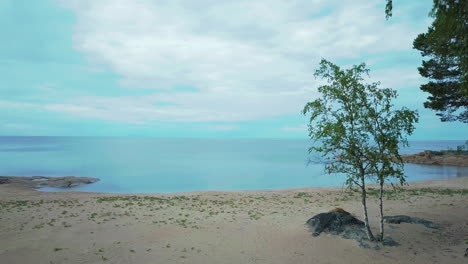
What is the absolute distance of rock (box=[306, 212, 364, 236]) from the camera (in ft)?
35.9

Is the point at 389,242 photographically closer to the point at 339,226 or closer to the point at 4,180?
the point at 339,226

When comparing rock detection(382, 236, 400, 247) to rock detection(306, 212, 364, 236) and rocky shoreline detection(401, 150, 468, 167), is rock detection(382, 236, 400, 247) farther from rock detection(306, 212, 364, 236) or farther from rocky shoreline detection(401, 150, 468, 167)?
rocky shoreline detection(401, 150, 468, 167)

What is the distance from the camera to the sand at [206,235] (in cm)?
932

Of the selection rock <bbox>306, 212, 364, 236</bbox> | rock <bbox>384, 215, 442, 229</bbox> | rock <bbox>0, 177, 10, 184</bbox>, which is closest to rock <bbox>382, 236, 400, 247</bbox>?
rock <bbox>306, 212, 364, 236</bbox>

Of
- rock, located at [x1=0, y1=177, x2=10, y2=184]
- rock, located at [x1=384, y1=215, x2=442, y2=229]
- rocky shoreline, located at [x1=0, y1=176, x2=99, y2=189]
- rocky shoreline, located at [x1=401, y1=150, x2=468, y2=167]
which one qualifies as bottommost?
rock, located at [x1=384, y1=215, x2=442, y2=229]

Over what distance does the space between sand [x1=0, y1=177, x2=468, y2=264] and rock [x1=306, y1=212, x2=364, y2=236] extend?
37cm

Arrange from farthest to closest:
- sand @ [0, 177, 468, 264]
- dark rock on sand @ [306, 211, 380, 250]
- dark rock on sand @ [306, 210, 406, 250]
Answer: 1. dark rock on sand @ [306, 211, 380, 250]
2. dark rock on sand @ [306, 210, 406, 250]
3. sand @ [0, 177, 468, 264]

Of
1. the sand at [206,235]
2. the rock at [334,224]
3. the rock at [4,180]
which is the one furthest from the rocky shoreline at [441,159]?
the rock at [4,180]

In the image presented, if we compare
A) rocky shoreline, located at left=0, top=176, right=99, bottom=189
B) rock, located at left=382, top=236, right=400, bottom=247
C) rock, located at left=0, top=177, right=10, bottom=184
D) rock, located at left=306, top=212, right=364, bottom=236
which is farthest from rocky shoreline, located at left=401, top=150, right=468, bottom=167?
rock, located at left=0, top=177, right=10, bottom=184

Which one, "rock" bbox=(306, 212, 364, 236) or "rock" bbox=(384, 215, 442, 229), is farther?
"rock" bbox=(384, 215, 442, 229)

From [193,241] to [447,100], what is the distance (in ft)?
59.6

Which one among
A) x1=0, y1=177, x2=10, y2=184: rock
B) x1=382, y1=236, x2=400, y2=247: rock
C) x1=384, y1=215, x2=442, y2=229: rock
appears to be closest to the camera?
x1=382, y1=236, x2=400, y2=247: rock

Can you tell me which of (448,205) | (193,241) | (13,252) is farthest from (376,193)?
(13,252)

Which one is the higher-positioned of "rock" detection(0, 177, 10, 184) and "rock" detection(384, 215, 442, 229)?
"rock" detection(0, 177, 10, 184)
